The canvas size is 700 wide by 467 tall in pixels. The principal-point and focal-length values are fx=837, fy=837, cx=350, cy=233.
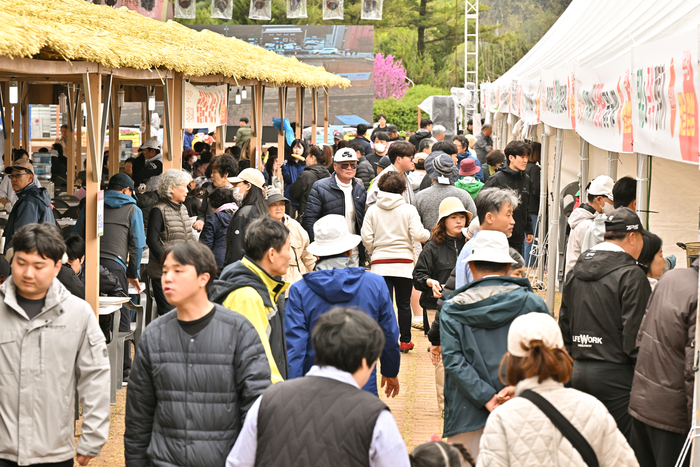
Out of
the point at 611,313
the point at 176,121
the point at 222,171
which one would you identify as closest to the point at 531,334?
the point at 611,313

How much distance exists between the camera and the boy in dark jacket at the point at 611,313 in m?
4.22

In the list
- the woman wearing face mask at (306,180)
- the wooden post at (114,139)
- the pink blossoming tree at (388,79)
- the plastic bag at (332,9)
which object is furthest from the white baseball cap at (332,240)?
the pink blossoming tree at (388,79)

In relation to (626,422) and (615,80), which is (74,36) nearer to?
(615,80)

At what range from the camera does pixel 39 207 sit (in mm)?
7461

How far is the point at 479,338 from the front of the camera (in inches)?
152

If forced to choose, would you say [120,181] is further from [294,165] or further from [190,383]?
[294,165]

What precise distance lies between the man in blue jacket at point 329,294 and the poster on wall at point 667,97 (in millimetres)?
1616

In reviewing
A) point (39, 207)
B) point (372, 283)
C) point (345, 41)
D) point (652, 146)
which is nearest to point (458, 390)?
point (372, 283)

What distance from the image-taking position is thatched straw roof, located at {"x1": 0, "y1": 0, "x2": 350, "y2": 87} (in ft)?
17.2

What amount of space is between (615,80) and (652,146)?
116 cm

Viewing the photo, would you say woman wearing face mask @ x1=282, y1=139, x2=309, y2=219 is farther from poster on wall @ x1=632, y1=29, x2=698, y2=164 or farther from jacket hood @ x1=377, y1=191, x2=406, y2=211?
poster on wall @ x1=632, y1=29, x2=698, y2=164

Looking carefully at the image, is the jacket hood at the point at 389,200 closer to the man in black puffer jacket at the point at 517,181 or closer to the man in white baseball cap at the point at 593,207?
Answer: the man in white baseball cap at the point at 593,207

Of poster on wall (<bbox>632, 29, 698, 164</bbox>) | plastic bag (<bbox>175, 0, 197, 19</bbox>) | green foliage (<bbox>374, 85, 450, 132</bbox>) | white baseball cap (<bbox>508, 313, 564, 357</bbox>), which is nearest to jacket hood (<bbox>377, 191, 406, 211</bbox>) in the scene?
poster on wall (<bbox>632, 29, 698, 164</bbox>)

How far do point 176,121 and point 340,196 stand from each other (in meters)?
2.19
